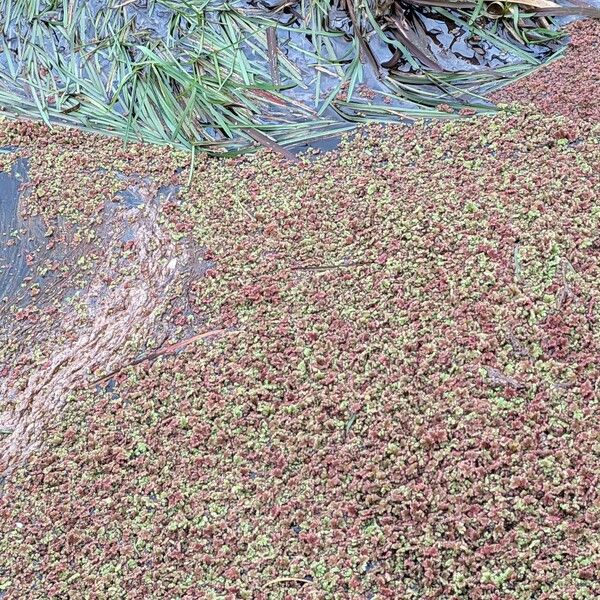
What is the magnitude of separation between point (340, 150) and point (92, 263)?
1.15 m

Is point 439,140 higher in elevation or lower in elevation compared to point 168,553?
higher

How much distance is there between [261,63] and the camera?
133 inches

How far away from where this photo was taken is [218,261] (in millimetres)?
2410

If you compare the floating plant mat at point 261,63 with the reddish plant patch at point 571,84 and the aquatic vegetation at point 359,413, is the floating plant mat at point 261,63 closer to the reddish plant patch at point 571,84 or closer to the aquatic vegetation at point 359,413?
the reddish plant patch at point 571,84

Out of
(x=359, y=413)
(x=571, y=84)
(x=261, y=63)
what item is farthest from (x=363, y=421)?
(x=261, y=63)

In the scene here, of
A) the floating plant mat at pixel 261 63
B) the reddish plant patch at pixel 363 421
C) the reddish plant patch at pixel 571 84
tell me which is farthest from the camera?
the floating plant mat at pixel 261 63

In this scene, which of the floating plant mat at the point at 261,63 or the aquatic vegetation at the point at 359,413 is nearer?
the aquatic vegetation at the point at 359,413

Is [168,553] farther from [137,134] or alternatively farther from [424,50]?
[424,50]

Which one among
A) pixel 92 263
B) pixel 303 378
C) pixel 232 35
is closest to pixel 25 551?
pixel 303 378

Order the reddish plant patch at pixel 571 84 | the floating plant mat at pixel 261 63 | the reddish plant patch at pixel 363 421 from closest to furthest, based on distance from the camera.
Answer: the reddish plant patch at pixel 363 421
the reddish plant patch at pixel 571 84
the floating plant mat at pixel 261 63

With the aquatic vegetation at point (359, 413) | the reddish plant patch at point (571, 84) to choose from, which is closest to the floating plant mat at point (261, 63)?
the reddish plant patch at point (571, 84)

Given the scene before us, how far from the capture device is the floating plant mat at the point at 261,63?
3041mm

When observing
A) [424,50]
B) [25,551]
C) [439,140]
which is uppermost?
[424,50]

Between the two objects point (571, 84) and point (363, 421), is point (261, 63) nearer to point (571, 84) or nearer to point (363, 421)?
point (571, 84)
